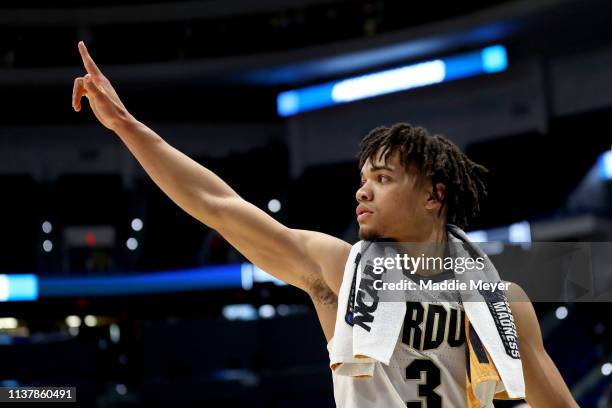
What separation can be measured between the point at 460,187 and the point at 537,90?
12.1 m

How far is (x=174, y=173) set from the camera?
261 cm

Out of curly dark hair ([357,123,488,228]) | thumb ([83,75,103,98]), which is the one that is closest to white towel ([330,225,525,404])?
curly dark hair ([357,123,488,228])

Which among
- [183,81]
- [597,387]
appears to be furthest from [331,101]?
[597,387]

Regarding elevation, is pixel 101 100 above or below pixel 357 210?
above

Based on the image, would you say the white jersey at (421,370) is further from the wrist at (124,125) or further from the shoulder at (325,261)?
the wrist at (124,125)

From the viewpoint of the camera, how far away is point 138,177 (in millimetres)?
15961

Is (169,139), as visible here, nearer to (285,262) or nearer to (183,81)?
(183,81)

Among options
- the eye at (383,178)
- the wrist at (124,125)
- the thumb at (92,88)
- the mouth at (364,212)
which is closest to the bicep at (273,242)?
A: the mouth at (364,212)

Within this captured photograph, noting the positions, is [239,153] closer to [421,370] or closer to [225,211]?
[225,211]

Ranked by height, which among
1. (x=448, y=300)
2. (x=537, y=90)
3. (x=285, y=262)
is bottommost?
(x=448, y=300)

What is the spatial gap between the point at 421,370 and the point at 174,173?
3.06ft

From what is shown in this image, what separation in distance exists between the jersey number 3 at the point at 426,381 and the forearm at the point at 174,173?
2.42 ft

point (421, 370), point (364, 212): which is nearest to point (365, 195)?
point (364, 212)

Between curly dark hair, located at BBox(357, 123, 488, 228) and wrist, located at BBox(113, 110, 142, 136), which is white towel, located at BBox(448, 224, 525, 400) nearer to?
curly dark hair, located at BBox(357, 123, 488, 228)
